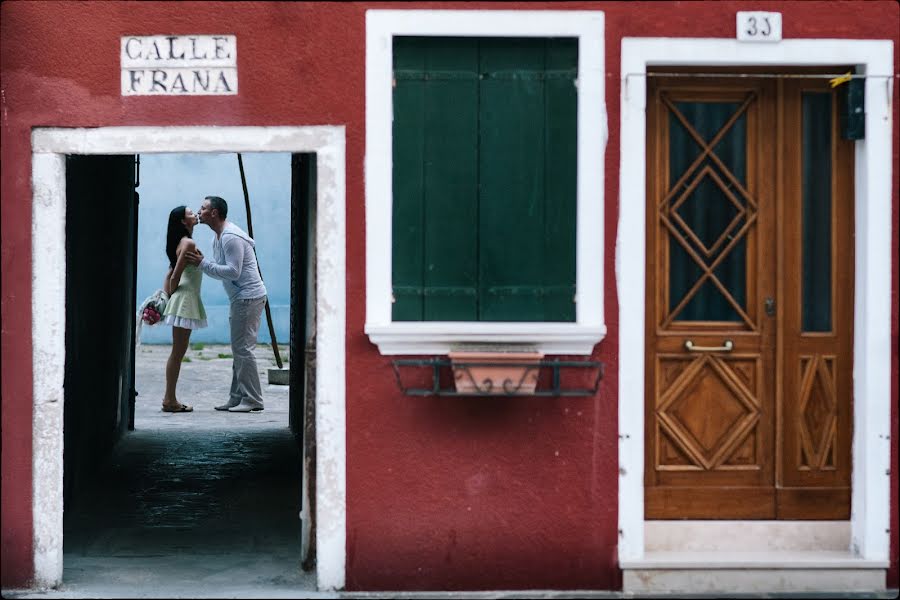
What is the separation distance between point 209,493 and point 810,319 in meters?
4.43

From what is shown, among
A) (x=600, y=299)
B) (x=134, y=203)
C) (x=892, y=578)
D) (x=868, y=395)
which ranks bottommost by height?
(x=892, y=578)

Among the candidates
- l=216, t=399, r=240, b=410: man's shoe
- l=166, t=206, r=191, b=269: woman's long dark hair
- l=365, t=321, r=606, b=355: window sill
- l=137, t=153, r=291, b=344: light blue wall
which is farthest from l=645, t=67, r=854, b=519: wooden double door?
l=137, t=153, r=291, b=344: light blue wall

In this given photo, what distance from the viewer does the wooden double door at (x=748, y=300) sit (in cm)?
717

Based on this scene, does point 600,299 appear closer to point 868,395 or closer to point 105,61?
point 868,395

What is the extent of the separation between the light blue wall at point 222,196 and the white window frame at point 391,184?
503 inches

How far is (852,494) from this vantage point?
7195 millimetres

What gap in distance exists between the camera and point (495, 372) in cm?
673

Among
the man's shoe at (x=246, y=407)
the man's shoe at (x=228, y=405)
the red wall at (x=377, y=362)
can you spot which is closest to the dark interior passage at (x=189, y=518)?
the red wall at (x=377, y=362)

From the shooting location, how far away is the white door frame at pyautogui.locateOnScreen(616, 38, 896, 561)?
6.93 metres

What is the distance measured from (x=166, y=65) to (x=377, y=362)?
5.84 ft

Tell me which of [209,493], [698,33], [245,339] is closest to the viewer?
[698,33]

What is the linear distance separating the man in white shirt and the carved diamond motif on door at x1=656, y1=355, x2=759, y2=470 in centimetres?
527

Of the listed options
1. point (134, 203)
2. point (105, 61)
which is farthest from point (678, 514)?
point (134, 203)

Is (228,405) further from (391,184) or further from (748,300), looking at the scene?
(748,300)
